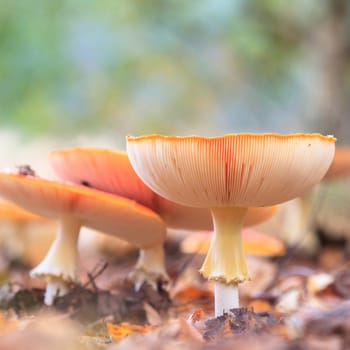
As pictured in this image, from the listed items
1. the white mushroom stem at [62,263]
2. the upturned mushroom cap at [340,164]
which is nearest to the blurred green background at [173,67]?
the upturned mushroom cap at [340,164]

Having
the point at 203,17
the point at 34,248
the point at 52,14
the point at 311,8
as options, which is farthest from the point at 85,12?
the point at 34,248

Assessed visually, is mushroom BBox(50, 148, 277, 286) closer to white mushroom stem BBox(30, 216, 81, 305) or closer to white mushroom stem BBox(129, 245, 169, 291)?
white mushroom stem BBox(129, 245, 169, 291)

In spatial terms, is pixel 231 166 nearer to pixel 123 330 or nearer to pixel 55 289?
pixel 123 330

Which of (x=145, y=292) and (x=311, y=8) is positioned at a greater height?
(x=311, y=8)

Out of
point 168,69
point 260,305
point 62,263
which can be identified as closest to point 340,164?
point 260,305

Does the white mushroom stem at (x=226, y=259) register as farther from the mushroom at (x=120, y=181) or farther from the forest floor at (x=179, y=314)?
the mushroom at (x=120, y=181)

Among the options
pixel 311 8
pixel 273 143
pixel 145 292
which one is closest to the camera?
pixel 273 143

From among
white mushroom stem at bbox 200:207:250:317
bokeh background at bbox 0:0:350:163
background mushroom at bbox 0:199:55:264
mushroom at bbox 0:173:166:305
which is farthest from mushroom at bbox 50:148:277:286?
bokeh background at bbox 0:0:350:163

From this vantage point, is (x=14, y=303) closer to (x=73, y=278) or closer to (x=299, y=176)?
(x=73, y=278)

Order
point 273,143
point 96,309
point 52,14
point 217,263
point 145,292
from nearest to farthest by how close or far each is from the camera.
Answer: point 273,143 → point 217,263 → point 96,309 → point 145,292 → point 52,14
